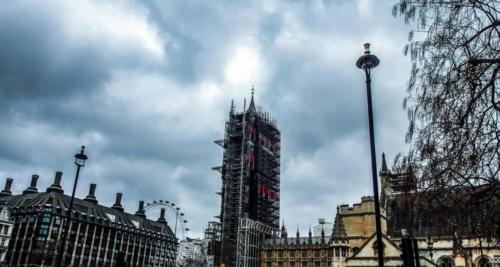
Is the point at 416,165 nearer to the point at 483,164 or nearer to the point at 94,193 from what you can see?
the point at 483,164

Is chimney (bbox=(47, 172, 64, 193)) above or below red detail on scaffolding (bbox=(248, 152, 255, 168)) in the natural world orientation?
below

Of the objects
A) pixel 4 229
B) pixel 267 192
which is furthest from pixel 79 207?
pixel 267 192

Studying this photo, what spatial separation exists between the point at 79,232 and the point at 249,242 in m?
40.1

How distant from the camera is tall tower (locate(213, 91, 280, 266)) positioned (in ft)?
284

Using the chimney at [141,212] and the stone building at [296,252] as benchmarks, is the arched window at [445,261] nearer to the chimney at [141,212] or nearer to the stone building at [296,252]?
the stone building at [296,252]

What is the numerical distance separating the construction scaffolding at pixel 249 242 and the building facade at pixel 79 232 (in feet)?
107

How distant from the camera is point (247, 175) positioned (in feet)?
294

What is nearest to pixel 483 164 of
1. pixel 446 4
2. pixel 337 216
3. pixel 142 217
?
pixel 446 4

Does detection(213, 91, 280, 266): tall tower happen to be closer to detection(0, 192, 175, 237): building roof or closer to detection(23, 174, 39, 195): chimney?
detection(0, 192, 175, 237): building roof

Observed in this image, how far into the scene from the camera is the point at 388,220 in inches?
2235

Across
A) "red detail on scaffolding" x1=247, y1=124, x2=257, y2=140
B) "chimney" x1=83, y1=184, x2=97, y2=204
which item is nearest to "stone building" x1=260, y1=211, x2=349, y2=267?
"red detail on scaffolding" x1=247, y1=124, x2=257, y2=140

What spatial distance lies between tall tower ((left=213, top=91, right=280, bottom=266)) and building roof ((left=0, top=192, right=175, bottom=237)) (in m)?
30.7

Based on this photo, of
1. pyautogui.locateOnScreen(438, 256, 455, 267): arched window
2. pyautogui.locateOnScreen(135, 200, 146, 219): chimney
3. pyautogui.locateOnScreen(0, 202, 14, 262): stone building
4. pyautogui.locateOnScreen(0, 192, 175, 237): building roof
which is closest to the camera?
pyautogui.locateOnScreen(438, 256, 455, 267): arched window

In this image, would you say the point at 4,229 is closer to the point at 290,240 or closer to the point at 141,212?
the point at 141,212
